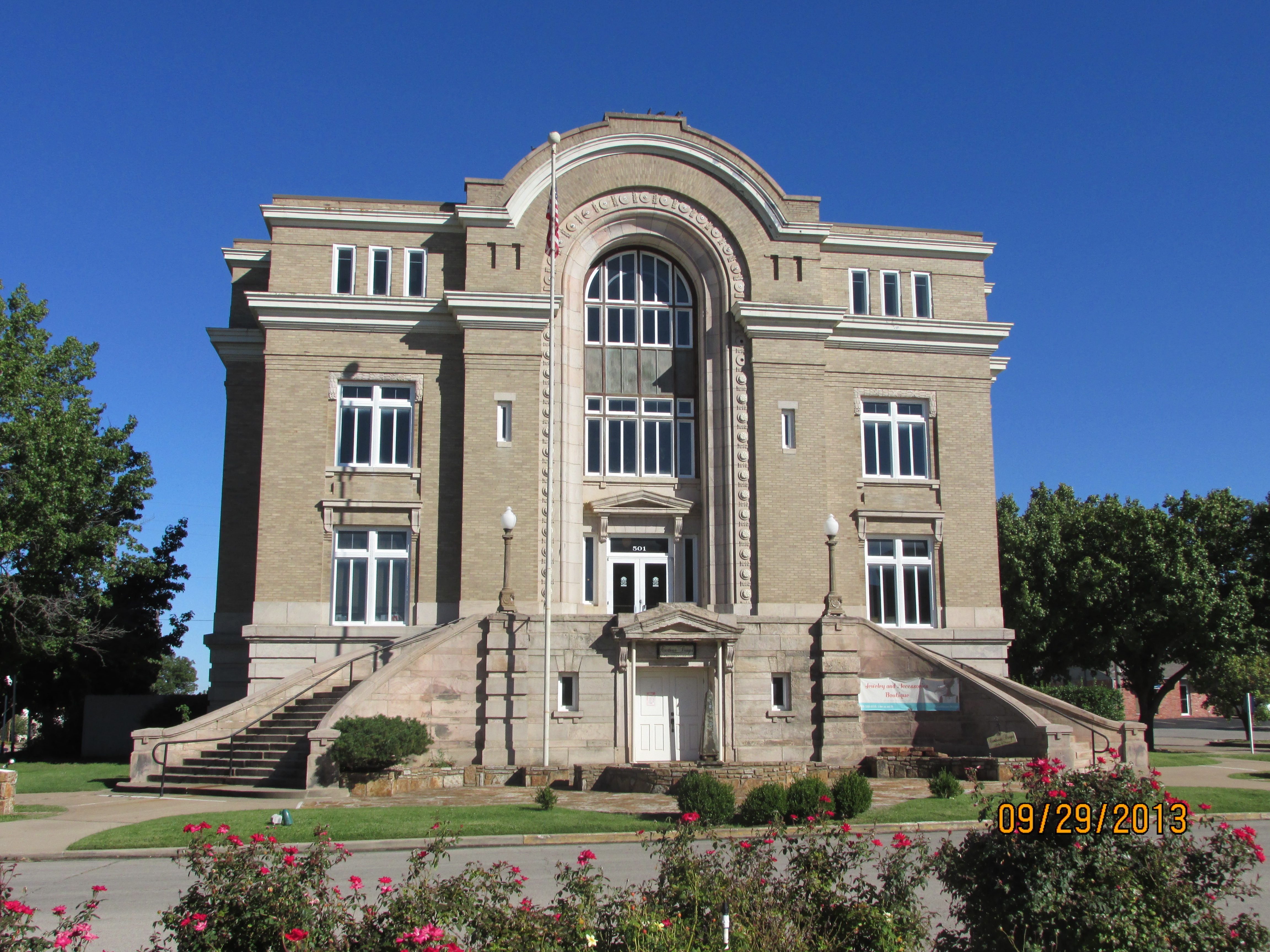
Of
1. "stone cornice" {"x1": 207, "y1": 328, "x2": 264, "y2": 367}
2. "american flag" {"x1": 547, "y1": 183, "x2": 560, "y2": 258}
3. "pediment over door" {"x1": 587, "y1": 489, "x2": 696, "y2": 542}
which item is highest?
"american flag" {"x1": 547, "y1": 183, "x2": 560, "y2": 258}

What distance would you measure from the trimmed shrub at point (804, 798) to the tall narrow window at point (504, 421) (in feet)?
52.4

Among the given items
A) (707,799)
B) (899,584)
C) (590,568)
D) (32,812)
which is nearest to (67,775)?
(32,812)

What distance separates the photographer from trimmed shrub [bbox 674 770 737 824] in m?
17.1

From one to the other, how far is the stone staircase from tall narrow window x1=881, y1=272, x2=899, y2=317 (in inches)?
813

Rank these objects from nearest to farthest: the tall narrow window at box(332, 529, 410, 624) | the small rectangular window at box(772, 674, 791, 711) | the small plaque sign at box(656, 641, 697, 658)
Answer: the small plaque sign at box(656, 641, 697, 658) < the small rectangular window at box(772, 674, 791, 711) < the tall narrow window at box(332, 529, 410, 624)

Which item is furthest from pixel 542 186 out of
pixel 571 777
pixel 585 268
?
pixel 571 777

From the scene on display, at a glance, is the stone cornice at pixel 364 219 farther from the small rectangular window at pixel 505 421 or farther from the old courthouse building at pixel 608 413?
the small rectangular window at pixel 505 421

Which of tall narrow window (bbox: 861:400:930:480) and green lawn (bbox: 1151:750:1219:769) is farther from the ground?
tall narrow window (bbox: 861:400:930:480)

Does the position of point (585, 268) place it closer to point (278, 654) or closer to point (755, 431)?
point (755, 431)

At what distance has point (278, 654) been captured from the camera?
30141mm

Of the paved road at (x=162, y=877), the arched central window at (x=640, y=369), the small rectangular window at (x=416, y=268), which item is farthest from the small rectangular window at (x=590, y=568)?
the paved road at (x=162, y=877)

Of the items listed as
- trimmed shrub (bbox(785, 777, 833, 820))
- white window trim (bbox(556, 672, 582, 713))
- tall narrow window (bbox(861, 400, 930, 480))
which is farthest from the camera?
tall narrow window (bbox(861, 400, 930, 480))

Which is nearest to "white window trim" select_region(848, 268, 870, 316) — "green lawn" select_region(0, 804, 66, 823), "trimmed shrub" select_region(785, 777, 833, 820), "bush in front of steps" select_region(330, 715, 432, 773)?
"bush in front of steps" select_region(330, 715, 432, 773)
